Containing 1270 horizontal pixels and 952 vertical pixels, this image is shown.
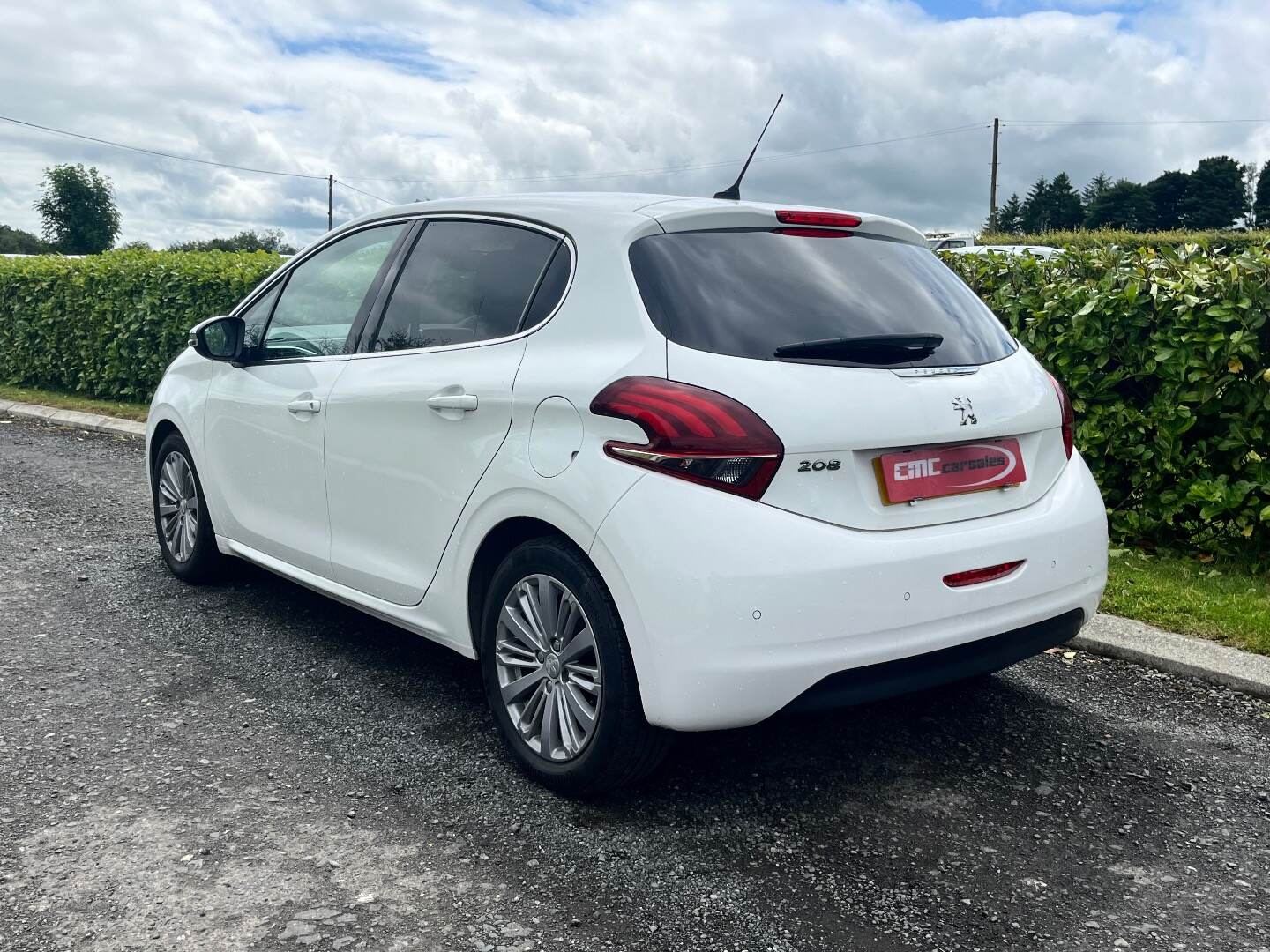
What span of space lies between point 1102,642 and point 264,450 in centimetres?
343

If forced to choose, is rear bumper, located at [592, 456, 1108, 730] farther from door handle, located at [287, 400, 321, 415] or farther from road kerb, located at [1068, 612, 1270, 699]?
road kerb, located at [1068, 612, 1270, 699]

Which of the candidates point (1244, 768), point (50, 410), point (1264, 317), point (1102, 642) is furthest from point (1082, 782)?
point (50, 410)

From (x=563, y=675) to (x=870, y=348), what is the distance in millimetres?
1246

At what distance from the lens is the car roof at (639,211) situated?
138 inches

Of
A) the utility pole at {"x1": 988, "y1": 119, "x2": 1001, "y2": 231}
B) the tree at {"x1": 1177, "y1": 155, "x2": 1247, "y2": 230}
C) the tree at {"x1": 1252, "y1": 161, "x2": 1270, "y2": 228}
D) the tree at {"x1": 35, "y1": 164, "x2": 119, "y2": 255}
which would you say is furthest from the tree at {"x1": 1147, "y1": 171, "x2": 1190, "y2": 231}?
the tree at {"x1": 35, "y1": 164, "x2": 119, "y2": 255}

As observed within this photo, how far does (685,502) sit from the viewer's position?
9.84 ft

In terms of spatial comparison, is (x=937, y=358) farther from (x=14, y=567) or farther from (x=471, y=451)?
(x=14, y=567)

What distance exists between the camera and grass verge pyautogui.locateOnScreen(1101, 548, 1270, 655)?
16.2 ft

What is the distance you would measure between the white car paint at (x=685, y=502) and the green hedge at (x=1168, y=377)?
2410 mm

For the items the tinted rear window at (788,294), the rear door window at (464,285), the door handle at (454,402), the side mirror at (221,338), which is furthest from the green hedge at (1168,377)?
the side mirror at (221,338)

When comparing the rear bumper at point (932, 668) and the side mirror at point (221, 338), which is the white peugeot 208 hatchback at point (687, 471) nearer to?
the rear bumper at point (932, 668)

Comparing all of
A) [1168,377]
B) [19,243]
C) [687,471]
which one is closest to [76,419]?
[1168,377]

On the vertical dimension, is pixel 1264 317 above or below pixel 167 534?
above

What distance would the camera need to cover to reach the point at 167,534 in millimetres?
5934
